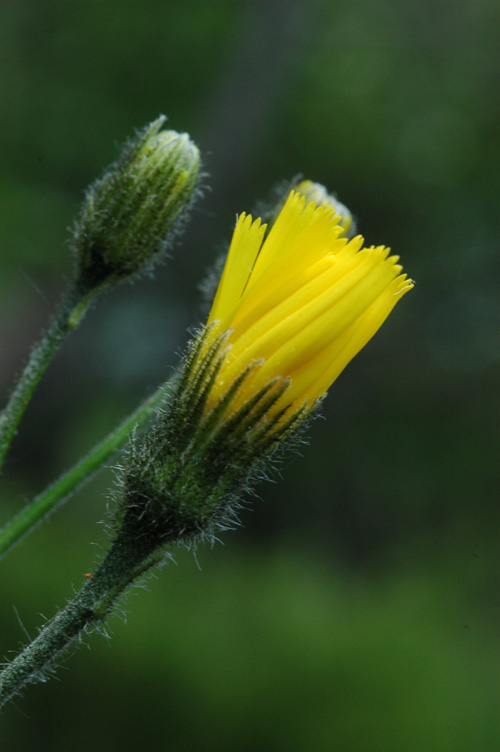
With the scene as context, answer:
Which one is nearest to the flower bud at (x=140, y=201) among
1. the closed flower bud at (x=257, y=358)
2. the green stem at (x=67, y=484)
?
the green stem at (x=67, y=484)

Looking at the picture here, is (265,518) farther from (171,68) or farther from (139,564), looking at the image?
(139,564)

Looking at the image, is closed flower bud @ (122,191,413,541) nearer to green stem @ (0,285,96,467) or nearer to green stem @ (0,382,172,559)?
green stem @ (0,382,172,559)

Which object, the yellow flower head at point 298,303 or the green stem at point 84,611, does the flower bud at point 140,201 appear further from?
the green stem at point 84,611

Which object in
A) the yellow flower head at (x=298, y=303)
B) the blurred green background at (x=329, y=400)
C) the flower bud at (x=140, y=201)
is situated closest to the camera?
the yellow flower head at (x=298, y=303)

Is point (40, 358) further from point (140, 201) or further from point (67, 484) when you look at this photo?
point (140, 201)

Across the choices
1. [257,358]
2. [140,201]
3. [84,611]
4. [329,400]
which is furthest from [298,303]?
[329,400]

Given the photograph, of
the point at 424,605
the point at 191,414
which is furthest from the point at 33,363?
the point at 424,605

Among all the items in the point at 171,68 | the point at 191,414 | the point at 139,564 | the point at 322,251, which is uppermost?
the point at 171,68
